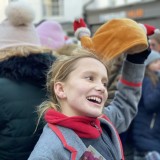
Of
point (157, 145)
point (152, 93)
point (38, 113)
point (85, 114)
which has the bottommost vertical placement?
point (157, 145)

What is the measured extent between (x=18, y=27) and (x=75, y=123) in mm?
783

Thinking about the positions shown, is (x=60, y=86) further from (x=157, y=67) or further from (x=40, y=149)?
(x=157, y=67)

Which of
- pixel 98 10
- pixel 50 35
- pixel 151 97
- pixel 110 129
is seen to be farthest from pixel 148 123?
pixel 98 10

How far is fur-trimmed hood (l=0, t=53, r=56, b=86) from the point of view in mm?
1778

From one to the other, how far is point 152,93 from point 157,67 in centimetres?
30

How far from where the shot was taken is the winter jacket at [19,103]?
1750 mm

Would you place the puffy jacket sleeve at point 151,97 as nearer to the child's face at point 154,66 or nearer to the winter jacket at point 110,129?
the child's face at point 154,66

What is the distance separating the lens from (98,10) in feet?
45.2

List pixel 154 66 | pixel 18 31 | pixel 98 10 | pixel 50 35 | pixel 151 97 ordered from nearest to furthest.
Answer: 1. pixel 18 31
2. pixel 151 97
3. pixel 154 66
4. pixel 50 35
5. pixel 98 10

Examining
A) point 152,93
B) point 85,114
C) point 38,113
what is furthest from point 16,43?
point 152,93

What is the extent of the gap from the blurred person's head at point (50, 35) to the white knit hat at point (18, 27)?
141 centimetres

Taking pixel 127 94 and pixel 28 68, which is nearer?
pixel 28 68

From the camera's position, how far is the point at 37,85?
1866 millimetres

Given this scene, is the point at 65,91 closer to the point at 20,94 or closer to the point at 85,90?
the point at 85,90
